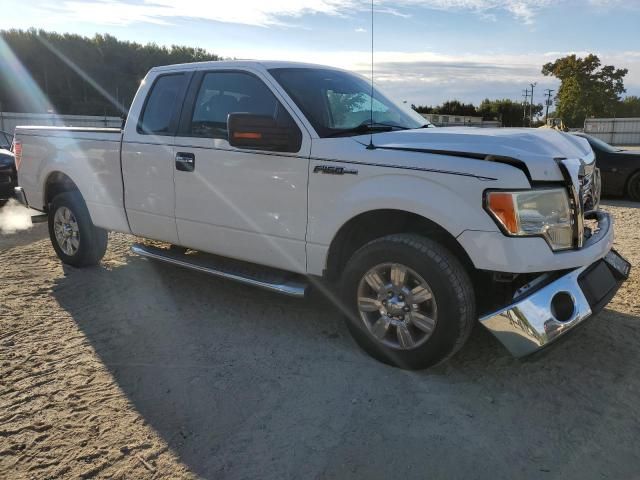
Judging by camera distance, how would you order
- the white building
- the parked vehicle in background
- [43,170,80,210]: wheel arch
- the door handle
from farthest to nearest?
the parked vehicle in background → [43,170,80,210]: wheel arch → the white building → the door handle

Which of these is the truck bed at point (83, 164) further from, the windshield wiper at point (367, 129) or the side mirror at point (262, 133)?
the windshield wiper at point (367, 129)

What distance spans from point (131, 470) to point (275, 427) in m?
0.75

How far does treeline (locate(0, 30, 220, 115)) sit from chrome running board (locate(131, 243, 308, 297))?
175 ft

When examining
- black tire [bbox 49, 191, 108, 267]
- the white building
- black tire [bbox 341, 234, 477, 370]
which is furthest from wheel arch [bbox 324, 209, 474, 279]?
black tire [bbox 49, 191, 108, 267]

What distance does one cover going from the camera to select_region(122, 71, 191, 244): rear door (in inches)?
185

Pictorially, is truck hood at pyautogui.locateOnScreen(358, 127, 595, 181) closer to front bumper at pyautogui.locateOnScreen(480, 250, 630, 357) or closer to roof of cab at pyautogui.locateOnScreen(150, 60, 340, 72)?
front bumper at pyautogui.locateOnScreen(480, 250, 630, 357)

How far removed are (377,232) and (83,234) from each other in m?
3.38

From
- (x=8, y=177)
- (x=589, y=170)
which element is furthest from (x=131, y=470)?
(x=8, y=177)

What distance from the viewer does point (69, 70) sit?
60219 millimetres

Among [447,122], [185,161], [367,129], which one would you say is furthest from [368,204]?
[447,122]

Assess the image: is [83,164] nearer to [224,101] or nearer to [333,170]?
[224,101]

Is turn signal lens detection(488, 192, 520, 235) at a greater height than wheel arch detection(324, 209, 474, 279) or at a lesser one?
greater

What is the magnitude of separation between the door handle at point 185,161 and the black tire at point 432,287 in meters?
1.64

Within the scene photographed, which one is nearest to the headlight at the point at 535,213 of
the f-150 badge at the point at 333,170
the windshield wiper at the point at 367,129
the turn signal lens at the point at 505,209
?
the turn signal lens at the point at 505,209
